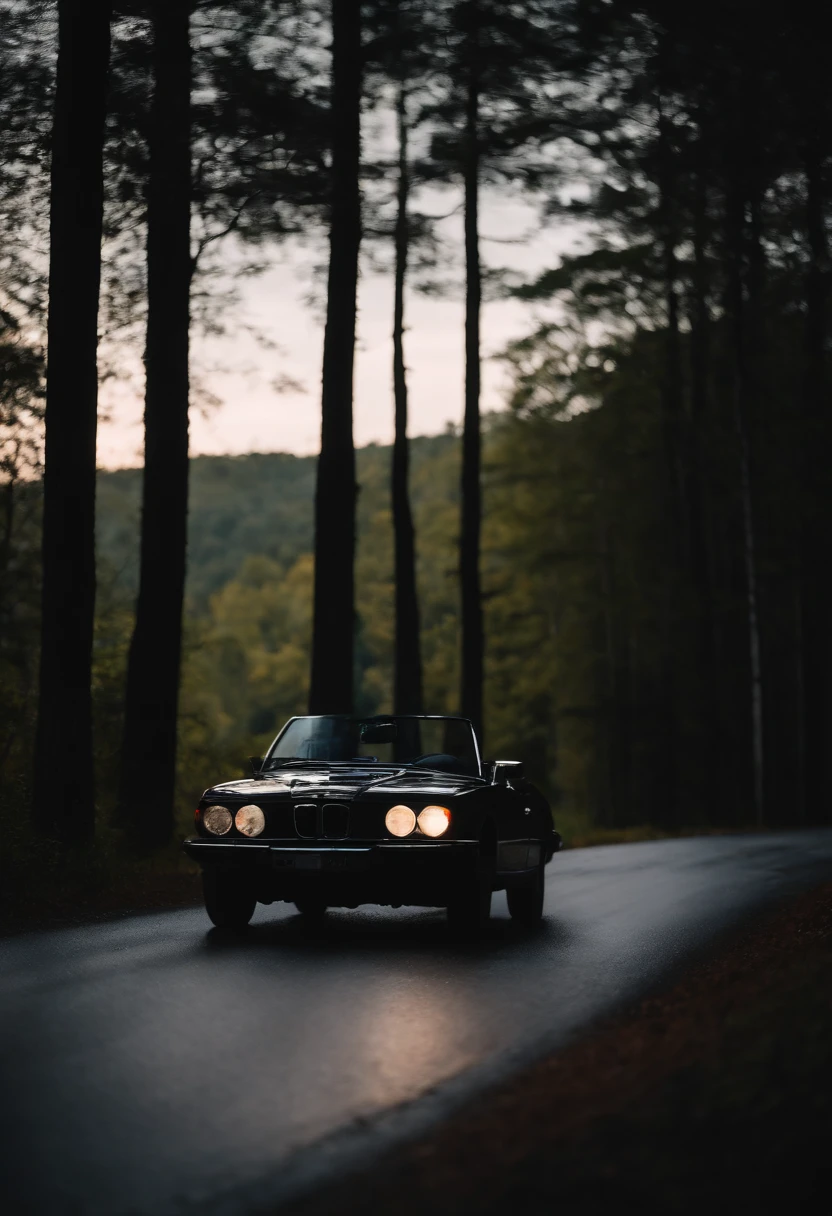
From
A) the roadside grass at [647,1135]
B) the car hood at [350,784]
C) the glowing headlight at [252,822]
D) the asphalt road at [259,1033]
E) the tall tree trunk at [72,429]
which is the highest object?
the tall tree trunk at [72,429]

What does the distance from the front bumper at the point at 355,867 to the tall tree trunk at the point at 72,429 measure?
4552 mm

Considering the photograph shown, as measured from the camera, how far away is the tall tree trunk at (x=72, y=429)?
570 inches

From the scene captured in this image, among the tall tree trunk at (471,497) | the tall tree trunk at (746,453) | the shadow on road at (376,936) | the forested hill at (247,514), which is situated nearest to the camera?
the shadow on road at (376,936)

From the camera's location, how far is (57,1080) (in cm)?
629

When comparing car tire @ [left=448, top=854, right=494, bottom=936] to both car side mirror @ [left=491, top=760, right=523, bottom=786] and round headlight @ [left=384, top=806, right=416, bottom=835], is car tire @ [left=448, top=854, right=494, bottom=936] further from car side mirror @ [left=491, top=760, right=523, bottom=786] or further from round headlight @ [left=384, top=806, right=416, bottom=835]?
car side mirror @ [left=491, top=760, right=523, bottom=786]

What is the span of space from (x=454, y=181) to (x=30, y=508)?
9560mm

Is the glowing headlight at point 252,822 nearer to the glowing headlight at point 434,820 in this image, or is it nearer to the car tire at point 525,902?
the glowing headlight at point 434,820

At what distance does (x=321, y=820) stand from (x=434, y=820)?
0.78 meters

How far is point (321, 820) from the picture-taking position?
1027 centimetres

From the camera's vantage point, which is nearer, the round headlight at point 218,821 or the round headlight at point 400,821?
the round headlight at point 400,821

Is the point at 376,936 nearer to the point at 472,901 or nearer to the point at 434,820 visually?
the point at 472,901

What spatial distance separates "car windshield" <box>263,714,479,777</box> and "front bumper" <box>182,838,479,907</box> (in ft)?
5.18

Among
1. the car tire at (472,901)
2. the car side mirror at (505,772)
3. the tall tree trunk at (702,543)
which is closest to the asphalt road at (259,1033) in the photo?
the car tire at (472,901)

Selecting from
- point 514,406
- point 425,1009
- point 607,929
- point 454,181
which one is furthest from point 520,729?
point 425,1009
